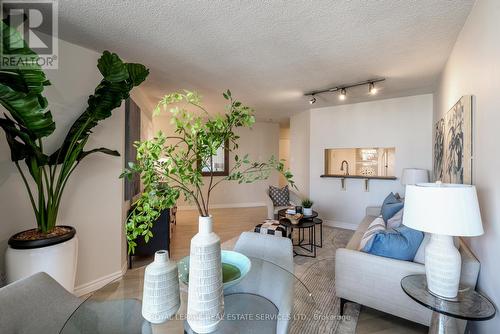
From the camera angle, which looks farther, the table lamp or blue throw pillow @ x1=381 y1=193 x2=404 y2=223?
blue throw pillow @ x1=381 y1=193 x2=404 y2=223

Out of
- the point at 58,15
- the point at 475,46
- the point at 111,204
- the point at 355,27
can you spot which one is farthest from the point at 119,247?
the point at 475,46

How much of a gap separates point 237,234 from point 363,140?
10.1 feet

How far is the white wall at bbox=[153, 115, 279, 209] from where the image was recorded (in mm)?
6594

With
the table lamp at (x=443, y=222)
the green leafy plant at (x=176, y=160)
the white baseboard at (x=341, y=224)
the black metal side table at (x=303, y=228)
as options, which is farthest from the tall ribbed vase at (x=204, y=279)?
the white baseboard at (x=341, y=224)

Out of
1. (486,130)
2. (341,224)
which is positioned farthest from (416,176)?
(486,130)

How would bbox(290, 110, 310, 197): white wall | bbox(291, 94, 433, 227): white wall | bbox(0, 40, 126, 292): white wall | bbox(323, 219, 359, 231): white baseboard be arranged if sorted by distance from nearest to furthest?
1. bbox(0, 40, 126, 292): white wall
2. bbox(291, 94, 433, 227): white wall
3. bbox(323, 219, 359, 231): white baseboard
4. bbox(290, 110, 310, 197): white wall

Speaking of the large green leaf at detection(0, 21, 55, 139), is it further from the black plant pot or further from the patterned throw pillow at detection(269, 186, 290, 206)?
the patterned throw pillow at detection(269, 186, 290, 206)

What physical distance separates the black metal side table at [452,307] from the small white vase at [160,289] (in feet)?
4.50

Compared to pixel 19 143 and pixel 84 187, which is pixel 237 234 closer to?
pixel 84 187

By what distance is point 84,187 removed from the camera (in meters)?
2.41

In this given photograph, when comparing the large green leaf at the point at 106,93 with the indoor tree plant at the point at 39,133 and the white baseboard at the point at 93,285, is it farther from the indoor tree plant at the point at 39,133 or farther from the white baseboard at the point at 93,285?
the white baseboard at the point at 93,285

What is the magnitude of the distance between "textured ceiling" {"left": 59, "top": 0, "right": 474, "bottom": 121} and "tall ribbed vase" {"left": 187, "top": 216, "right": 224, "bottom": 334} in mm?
1701

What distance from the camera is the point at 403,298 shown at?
5.68 feet

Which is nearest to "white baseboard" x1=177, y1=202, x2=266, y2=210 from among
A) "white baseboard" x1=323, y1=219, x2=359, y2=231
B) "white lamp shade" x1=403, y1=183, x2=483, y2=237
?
"white baseboard" x1=323, y1=219, x2=359, y2=231
